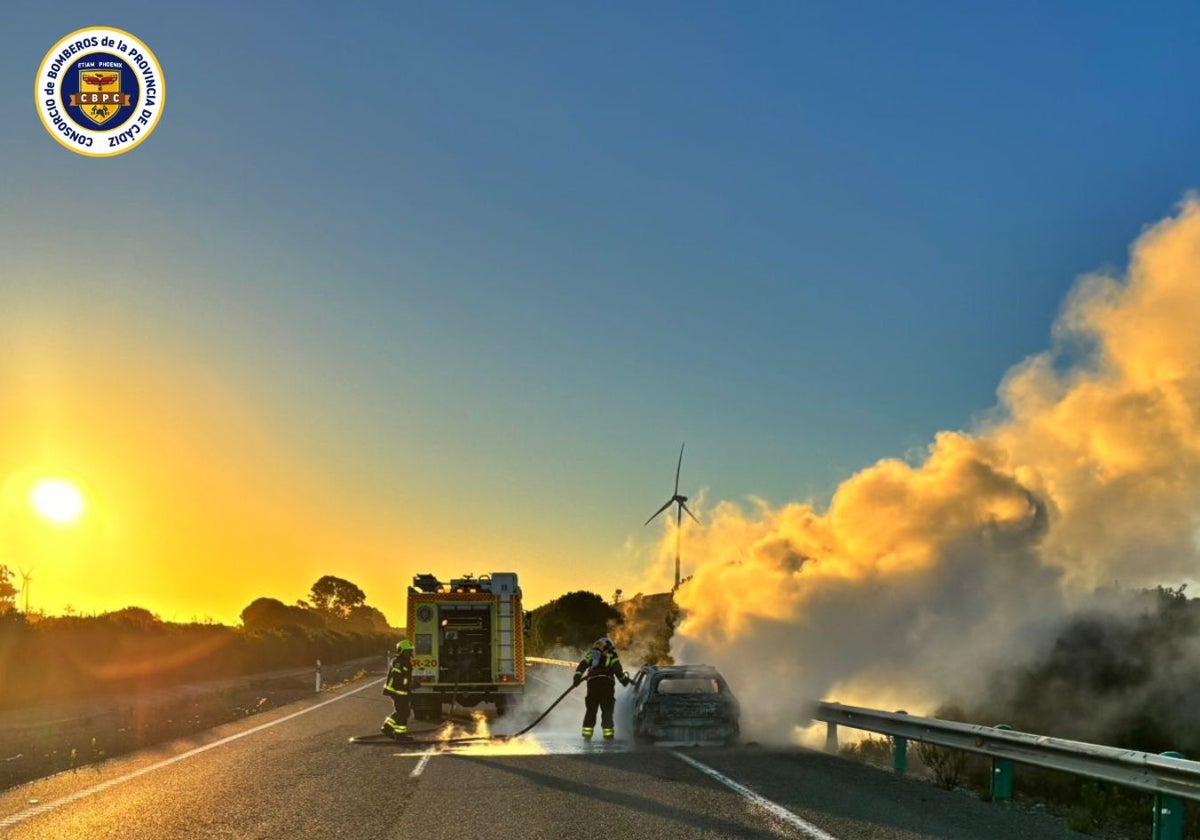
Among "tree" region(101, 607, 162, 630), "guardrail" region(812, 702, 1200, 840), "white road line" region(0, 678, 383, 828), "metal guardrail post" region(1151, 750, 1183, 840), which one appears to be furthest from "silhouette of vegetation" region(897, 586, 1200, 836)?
"tree" region(101, 607, 162, 630)

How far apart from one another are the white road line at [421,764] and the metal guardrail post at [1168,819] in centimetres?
820

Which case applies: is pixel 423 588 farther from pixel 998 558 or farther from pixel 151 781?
pixel 998 558

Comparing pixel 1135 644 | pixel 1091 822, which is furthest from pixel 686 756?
pixel 1135 644

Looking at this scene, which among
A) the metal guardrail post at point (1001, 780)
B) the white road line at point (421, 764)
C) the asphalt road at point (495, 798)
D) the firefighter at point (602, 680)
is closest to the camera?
the asphalt road at point (495, 798)

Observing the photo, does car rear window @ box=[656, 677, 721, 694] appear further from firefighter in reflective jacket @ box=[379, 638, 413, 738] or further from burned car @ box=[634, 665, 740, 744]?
firefighter in reflective jacket @ box=[379, 638, 413, 738]

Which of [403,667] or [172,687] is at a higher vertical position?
[403,667]

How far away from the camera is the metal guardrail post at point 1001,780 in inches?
463

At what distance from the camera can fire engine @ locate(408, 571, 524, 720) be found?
22.8 meters

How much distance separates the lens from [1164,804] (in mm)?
8875

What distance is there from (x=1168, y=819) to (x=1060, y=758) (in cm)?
156

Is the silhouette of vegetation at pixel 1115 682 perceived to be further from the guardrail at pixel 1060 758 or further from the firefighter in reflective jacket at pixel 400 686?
the firefighter in reflective jacket at pixel 400 686

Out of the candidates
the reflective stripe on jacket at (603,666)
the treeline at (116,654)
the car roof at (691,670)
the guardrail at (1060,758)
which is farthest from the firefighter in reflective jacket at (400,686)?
the treeline at (116,654)

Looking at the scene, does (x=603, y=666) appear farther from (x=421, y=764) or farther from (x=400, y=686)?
(x=421, y=764)

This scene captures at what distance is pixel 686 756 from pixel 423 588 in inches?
373
